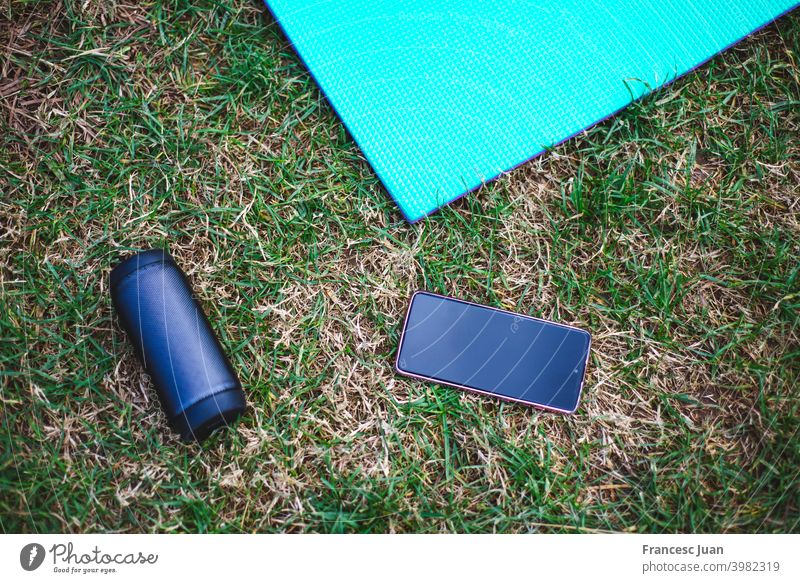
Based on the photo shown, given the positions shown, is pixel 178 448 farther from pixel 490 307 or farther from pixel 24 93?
pixel 24 93

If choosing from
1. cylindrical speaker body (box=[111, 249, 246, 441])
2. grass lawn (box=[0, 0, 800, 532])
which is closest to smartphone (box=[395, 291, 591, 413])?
grass lawn (box=[0, 0, 800, 532])

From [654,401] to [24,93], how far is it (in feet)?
5.58

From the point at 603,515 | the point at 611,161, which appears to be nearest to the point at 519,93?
the point at 611,161

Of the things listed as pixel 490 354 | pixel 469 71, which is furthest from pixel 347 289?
pixel 469 71

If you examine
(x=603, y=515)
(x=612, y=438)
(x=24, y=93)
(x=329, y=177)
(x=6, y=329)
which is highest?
(x=24, y=93)

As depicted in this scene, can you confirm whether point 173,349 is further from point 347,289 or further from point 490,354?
point 490,354

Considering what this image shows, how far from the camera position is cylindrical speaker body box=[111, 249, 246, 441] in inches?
44.6

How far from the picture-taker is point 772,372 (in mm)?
1344

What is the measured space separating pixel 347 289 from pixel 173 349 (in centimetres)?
41

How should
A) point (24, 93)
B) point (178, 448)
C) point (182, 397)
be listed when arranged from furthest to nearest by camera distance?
point (24, 93)
point (178, 448)
point (182, 397)

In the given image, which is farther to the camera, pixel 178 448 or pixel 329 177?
pixel 329 177

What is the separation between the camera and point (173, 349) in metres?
1.15

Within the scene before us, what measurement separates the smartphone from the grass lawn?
0.14 feet

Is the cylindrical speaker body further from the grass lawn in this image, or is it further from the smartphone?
the smartphone
